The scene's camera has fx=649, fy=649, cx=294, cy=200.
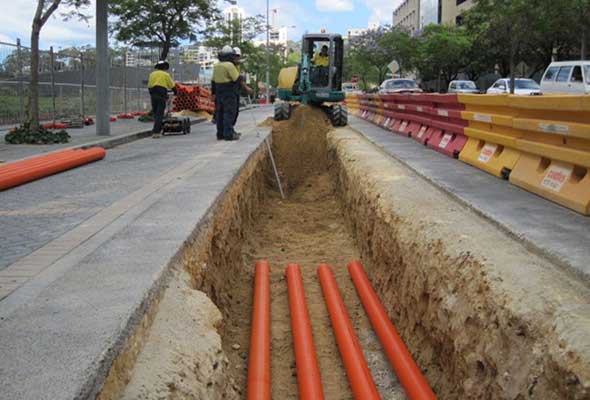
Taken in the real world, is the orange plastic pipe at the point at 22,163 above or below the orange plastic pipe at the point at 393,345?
above

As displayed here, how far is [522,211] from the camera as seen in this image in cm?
547

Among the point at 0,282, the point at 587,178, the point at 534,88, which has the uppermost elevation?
the point at 534,88

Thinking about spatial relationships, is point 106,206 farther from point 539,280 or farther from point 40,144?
point 40,144

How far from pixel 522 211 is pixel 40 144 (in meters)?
10.2

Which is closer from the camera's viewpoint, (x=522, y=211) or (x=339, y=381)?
(x=339, y=381)

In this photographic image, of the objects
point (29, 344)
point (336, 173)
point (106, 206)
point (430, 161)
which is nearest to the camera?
point (29, 344)

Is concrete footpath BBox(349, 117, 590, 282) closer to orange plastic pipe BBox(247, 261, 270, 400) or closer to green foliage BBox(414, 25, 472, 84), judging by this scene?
orange plastic pipe BBox(247, 261, 270, 400)

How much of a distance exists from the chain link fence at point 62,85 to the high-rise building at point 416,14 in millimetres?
34949

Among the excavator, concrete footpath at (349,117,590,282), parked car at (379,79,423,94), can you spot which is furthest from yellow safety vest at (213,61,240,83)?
parked car at (379,79,423,94)

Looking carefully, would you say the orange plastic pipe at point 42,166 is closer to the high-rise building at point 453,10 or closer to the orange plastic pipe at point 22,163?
the orange plastic pipe at point 22,163

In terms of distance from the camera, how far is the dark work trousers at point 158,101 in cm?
1552

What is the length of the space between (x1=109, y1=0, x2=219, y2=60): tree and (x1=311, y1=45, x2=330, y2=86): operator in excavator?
5463 mm

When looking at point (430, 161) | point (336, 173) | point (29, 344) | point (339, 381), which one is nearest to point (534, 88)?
point (336, 173)

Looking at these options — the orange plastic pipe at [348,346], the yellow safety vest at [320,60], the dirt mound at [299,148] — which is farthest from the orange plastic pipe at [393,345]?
the yellow safety vest at [320,60]
